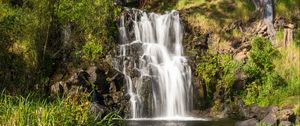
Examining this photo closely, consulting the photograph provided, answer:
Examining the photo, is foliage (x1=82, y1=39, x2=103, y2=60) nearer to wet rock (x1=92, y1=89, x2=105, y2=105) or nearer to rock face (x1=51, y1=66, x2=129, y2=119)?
rock face (x1=51, y1=66, x2=129, y2=119)

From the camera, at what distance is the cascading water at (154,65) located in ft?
85.6

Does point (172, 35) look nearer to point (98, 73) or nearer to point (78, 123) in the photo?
point (98, 73)

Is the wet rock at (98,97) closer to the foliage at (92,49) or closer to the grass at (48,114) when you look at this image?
the foliage at (92,49)

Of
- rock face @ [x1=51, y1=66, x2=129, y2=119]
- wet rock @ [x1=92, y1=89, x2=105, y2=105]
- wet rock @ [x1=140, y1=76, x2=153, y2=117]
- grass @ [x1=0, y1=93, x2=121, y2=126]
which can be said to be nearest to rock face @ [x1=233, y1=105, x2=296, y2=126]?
wet rock @ [x1=140, y1=76, x2=153, y2=117]

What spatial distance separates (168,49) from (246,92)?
470 centimetres

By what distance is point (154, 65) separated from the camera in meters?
27.2

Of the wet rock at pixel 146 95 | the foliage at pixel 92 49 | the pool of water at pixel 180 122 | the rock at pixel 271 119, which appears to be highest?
the foliage at pixel 92 49

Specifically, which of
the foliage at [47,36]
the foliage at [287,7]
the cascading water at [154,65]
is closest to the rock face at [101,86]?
the cascading water at [154,65]

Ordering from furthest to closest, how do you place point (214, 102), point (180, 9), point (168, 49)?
point (180, 9)
point (168, 49)
point (214, 102)

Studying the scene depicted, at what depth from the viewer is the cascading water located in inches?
1027

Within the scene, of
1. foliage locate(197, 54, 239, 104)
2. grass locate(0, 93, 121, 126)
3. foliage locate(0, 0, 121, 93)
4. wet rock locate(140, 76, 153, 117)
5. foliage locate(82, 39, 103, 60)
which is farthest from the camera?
foliage locate(197, 54, 239, 104)

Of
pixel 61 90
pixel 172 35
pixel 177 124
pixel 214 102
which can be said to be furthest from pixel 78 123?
pixel 172 35

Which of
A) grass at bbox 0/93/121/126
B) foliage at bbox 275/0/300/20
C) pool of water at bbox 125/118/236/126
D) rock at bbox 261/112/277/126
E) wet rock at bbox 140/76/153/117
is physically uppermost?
foliage at bbox 275/0/300/20

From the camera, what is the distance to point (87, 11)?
2805 centimetres
